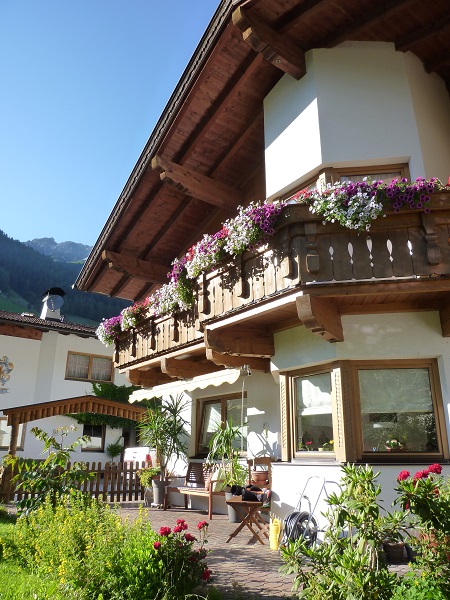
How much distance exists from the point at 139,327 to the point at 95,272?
134 inches

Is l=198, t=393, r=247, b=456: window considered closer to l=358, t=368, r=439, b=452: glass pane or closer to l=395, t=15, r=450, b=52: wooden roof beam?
l=358, t=368, r=439, b=452: glass pane

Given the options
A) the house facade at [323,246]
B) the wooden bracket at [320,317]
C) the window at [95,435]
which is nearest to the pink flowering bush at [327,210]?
the house facade at [323,246]

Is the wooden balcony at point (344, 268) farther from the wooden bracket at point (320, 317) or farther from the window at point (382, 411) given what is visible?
the window at point (382, 411)

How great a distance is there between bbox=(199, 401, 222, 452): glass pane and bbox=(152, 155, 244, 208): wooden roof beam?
4.75 meters

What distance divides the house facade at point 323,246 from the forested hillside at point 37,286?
2563 inches

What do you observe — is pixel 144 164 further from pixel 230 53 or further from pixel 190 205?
pixel 230 53

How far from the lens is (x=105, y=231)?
1259cm

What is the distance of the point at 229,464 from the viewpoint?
959 centimetres

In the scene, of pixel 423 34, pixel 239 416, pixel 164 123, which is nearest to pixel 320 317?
pixel 239 416

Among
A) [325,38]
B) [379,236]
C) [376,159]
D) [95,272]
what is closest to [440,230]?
[379,236]

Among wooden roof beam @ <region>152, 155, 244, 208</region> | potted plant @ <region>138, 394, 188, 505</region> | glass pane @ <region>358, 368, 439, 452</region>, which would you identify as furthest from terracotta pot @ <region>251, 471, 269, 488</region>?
wooden roof beam @ <region>152, 155, 244, 208</region>

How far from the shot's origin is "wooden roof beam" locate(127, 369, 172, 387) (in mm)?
12836

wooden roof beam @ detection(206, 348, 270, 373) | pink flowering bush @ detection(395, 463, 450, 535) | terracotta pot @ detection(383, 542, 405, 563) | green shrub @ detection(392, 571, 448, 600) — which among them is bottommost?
terracotta pot @ detection(383, 542, 405, 563)

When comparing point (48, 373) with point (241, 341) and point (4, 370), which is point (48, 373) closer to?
point (4, 370)
